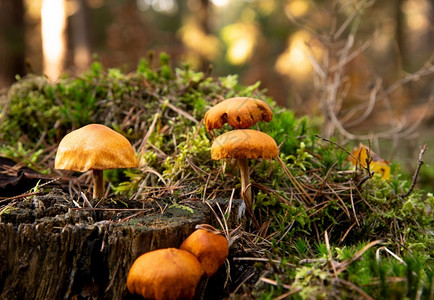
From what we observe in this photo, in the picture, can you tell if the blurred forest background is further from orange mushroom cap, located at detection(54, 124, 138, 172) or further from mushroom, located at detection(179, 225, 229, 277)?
mushroom, located at detection(179, 225, 229, 277)

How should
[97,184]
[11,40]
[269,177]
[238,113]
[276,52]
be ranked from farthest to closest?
[276,52], [11,40], [269,177], [97,184], [238,113]


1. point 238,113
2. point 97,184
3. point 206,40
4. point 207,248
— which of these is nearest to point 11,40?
point 206,40

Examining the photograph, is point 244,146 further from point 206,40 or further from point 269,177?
point 206,40

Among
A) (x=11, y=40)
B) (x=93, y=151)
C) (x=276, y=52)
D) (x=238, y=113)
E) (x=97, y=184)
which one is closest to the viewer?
(x=93, y=151)

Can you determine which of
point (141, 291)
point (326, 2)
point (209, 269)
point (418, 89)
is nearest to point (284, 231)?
point (209, 269)

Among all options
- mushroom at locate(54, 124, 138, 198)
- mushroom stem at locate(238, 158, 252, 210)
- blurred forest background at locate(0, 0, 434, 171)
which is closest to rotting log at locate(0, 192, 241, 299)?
mushroom at locate(54, 124, 138, 198)

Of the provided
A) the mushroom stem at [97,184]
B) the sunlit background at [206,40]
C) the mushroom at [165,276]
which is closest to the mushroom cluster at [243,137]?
Result: the mushroom at [165,276]

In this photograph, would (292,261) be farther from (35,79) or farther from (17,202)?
(35,79)
